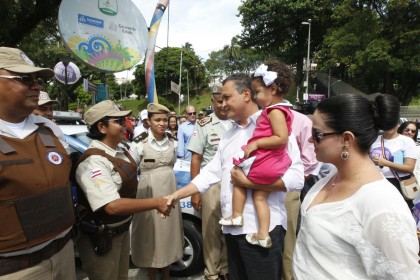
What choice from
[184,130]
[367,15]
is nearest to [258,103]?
[184,130]

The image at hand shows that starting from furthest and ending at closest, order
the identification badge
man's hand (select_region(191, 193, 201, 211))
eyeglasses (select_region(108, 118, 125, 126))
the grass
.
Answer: the grass, man's hand (select_region(191, 193, 201, 211)), eyeglasses (select_region(108, 118, 125, 126)), the identification badge

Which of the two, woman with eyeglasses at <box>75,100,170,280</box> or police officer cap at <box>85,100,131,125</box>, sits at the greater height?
police officer cap at <box>85,100,131,125</box>

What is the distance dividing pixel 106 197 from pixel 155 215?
114cm

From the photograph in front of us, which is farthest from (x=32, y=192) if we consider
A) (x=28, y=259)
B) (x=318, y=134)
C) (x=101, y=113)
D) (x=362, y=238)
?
(x=362, y=238)

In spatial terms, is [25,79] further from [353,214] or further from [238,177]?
[353,214]

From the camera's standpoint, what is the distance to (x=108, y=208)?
216cm

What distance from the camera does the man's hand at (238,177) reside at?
82.7 inches

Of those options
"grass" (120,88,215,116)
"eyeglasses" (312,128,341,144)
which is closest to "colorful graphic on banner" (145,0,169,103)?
"eyeglasses" (312,128,341,144)

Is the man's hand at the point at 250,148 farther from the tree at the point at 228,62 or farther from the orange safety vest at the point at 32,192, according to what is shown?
the tree at the point at 228,62

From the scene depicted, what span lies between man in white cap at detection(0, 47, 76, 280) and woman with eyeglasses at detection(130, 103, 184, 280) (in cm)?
124

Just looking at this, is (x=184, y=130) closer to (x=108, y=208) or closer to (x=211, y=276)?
(x=211, y=276)

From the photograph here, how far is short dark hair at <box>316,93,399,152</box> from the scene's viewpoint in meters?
1.37

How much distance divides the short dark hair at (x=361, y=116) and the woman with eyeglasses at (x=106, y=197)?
1.45 m

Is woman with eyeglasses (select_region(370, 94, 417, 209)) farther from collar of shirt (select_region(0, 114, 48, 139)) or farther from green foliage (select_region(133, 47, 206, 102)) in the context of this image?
green foliage (select_region(133, 47, 206, 102))
